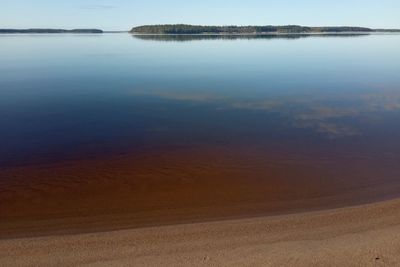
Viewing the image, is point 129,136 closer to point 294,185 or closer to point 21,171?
point 21,171

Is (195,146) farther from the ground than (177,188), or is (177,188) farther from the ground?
(195,146)

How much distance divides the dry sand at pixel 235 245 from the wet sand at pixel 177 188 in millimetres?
570

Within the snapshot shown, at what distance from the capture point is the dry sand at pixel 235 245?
530 centimetres

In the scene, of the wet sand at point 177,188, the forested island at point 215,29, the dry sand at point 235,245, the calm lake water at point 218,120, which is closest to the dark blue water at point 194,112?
the calm lake water at point 218,120

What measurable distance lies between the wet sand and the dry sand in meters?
0.57

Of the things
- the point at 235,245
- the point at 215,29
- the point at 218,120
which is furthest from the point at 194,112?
the point at 215,29

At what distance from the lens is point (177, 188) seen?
840 cm

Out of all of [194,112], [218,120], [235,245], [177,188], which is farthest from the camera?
[194,112]

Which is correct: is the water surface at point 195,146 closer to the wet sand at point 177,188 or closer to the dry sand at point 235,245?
the wet sand at point 177,188

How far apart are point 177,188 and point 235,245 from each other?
9.34ft

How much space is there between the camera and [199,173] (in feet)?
30.2

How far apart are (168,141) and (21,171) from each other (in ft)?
13.7

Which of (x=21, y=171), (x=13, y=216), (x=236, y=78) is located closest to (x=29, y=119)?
(x=21, y=171)

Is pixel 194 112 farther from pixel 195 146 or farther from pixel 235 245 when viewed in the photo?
pixel 235 245
